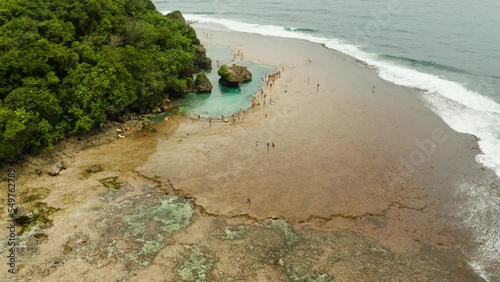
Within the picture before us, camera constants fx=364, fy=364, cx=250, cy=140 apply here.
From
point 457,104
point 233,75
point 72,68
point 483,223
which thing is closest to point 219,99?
point 233,75

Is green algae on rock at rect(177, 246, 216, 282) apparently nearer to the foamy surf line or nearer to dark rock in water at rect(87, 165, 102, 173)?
dark rock in water at rect(87, 165, 102, 173)

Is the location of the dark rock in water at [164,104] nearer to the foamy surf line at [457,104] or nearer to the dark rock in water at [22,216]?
the dark rock in water at [22,216]

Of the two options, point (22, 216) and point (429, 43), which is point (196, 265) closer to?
point (22, 216)

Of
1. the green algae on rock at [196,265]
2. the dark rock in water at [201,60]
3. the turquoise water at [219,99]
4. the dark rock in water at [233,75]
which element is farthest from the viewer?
the dark rock in water at [201,60]

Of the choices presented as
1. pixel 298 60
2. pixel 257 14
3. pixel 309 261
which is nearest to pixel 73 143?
pixel 309 261

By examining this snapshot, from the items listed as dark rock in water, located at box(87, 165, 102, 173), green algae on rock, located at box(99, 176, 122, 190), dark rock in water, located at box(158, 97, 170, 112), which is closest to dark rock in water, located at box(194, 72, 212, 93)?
dark rock in water, located at box(158, 97, 170, 112)

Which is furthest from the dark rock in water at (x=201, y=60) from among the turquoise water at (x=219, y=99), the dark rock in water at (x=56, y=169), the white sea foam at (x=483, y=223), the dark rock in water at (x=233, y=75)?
the white sea foam at (x=483, y=223)
